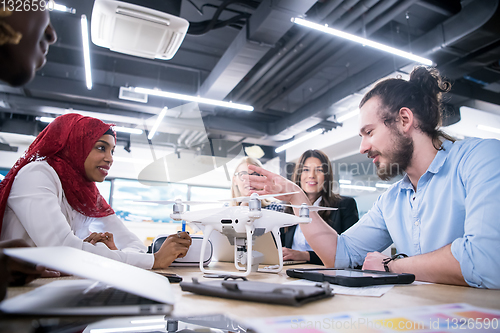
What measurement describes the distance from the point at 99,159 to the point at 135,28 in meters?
1.30

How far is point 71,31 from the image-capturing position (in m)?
4.82

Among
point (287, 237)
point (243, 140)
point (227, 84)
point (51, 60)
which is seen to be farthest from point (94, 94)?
point (287, 237)

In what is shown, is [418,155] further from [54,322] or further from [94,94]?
[94,94]

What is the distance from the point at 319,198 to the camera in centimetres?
270

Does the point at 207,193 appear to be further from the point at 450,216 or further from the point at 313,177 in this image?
the point at 450,216

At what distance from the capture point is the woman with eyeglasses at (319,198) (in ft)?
7.89

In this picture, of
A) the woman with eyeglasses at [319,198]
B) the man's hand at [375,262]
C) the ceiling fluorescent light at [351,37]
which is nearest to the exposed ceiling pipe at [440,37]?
the ceiling fluorescent light at [351,37]

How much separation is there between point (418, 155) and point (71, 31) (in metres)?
5.52

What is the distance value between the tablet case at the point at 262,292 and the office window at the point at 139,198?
8.30m

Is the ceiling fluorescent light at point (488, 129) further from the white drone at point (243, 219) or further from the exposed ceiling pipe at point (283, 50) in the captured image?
the white drone at point (243, 219)

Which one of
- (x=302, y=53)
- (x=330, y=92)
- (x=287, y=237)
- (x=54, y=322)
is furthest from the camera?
(x=330, y=92)

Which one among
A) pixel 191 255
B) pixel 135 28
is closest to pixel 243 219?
pixel 191 255

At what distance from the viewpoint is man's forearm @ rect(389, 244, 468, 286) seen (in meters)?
0.83

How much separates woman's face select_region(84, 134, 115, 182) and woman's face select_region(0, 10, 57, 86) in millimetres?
1106
